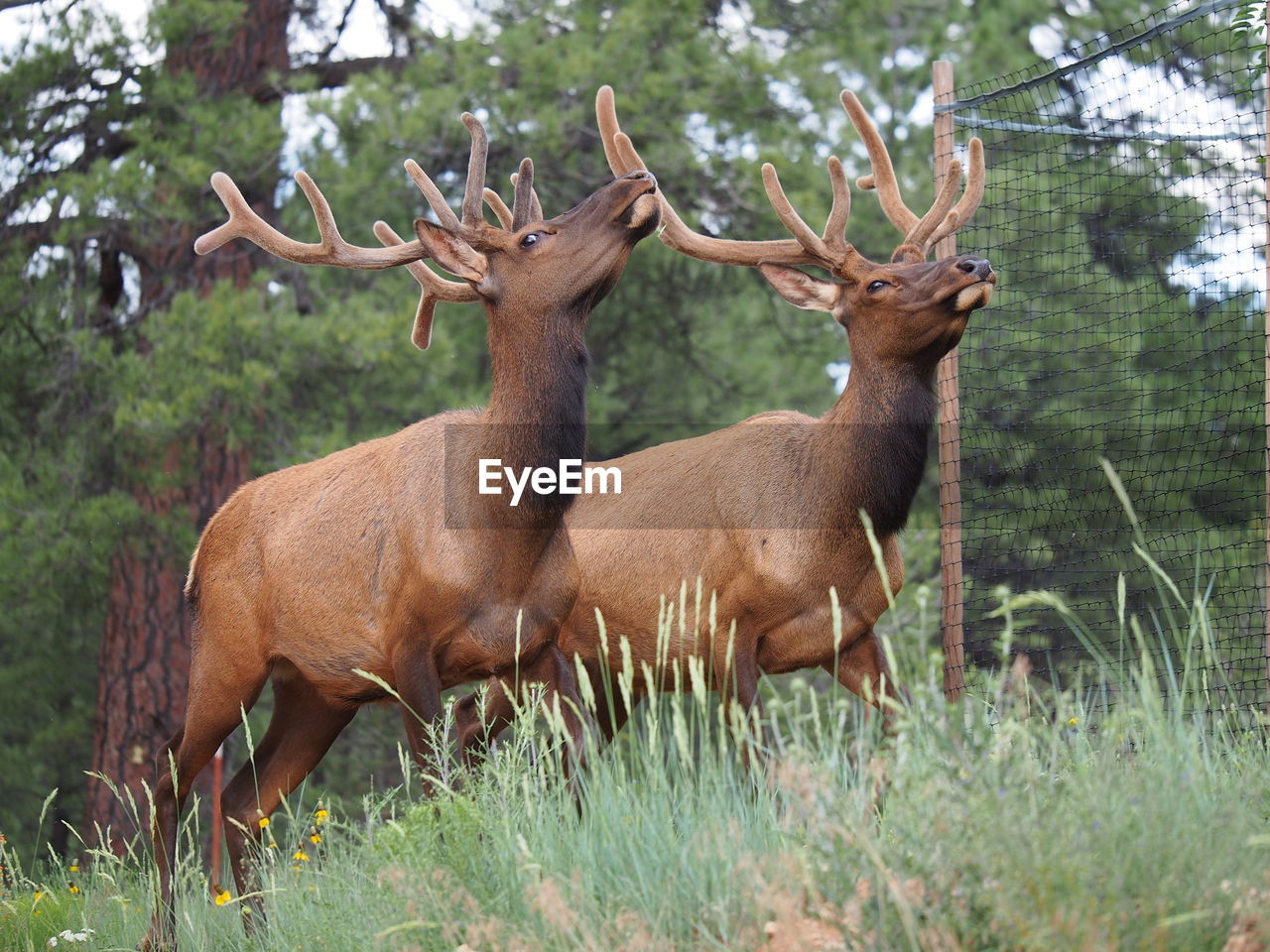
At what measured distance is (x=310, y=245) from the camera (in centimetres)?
589

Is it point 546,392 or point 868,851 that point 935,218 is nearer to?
point 546,392

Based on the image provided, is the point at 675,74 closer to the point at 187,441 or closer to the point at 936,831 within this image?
the point at 187,441

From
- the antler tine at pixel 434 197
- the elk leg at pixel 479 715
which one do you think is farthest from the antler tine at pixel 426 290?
the elk leg at pixel 479 715

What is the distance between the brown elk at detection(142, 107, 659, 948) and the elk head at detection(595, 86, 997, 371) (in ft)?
2.05

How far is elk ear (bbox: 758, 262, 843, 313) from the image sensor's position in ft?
20.2

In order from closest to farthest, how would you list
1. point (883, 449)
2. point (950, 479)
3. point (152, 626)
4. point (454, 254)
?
1. point (454, 254)
2. point (883, 449)
3. point (950, 479)
4. point (152, 626)

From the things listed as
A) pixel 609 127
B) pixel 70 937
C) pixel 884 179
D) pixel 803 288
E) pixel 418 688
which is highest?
pixel 609 127

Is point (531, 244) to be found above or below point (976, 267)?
above

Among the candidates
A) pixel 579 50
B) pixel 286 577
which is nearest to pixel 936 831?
pixel 286 577

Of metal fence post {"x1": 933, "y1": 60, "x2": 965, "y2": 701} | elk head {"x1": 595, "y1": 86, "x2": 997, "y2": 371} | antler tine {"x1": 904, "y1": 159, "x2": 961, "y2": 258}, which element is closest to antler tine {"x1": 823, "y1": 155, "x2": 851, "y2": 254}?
elk head {"x1": 595, "y1": 86, "x2": 997, "y2": 371}

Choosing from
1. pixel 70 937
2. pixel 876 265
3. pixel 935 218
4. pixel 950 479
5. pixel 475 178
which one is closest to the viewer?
pixel 70 937

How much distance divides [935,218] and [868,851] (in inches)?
177

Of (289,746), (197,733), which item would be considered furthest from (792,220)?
(197,733)

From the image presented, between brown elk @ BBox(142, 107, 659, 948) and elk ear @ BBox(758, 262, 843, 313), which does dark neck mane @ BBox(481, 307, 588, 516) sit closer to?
brown elk @ BBox(142, 107, 659, 948)
